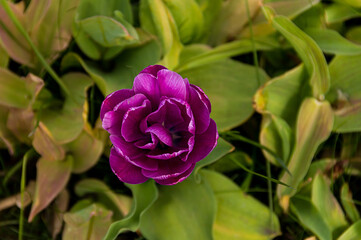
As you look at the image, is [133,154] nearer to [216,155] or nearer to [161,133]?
[161,133]

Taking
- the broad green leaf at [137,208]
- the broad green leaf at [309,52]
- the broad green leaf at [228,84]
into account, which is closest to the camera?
the broad green leaf at [137,208]

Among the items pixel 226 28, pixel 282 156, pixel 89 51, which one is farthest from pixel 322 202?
pixel 89 51

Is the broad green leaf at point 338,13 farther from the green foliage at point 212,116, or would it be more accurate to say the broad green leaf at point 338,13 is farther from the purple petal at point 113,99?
the purple petal at point 113,99

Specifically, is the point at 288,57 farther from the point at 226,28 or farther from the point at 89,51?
the point at 89,51

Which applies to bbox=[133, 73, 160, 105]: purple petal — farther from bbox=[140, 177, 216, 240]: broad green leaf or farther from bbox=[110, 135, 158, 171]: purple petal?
bbox=[140, 177, 216, 240]: broad green leaf

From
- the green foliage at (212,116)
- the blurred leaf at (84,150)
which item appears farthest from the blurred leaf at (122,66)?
the blurred leaf at (84,150)

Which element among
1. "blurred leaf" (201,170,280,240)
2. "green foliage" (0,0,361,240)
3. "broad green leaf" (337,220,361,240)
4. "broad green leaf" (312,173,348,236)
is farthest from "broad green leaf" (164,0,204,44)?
"broad green leaf" (337,220,361,240)
